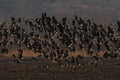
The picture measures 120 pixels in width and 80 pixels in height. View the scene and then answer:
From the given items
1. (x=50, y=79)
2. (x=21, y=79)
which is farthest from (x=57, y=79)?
(x=21, y=79)

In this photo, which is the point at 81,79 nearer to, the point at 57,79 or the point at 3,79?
the point at 57,79

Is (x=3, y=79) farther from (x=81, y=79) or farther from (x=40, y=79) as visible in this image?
(x=81, y=79)

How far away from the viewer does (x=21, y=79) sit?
472 ft

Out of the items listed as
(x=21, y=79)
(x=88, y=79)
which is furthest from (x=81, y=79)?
(x=21, y=79)

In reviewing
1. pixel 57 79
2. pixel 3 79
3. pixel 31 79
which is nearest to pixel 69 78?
pixel 57 79

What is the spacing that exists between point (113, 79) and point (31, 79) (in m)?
28.8

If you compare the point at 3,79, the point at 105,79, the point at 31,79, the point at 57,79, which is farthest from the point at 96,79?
the point at 3,79

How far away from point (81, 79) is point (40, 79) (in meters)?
14.8

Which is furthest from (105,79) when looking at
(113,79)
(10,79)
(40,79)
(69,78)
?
(10,79)

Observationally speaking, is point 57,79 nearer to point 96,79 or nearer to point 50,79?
point 50,79

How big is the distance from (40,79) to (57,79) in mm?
6342

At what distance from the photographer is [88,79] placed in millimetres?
143375

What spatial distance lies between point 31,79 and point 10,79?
28.2ft

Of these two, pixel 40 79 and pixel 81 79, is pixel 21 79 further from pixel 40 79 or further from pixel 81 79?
pixel 81 79
